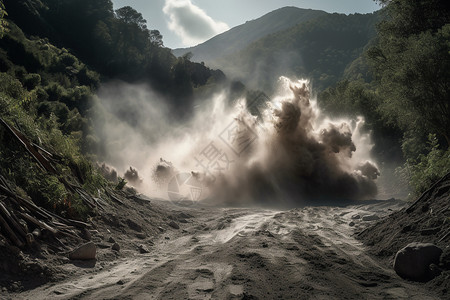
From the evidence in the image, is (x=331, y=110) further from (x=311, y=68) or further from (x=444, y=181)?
(x=311, y=68)

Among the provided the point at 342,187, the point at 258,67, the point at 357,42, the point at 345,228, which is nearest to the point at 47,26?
the point at 342,187

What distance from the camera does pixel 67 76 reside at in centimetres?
5178

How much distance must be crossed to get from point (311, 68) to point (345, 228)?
134 metres

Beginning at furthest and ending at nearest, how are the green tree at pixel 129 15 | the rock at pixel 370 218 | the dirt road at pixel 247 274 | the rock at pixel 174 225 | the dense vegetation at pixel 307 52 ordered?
the dense vegetation at pixel 307 52 → the green tree at pixel 129 15 → the rock at pixel 370 218 → the rock at pixel 174 225 → the dirt road at pixel 247 274

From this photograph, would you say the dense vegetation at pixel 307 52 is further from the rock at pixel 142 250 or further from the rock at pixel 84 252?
the rock at pixel 84 252

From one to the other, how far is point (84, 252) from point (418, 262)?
190 inches

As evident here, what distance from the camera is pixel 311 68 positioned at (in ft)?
439

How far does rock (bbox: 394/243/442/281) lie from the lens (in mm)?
4262

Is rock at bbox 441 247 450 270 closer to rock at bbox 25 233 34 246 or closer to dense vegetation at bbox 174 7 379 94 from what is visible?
rock at bbox 25 233 34 246

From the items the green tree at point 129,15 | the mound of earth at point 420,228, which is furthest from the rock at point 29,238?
the green tree at point 129,15

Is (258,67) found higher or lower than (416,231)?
higher

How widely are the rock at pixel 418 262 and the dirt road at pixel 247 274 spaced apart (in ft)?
0.56

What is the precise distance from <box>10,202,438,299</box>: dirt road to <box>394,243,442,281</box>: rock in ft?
0.56

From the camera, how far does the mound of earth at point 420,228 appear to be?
16.4 ft
